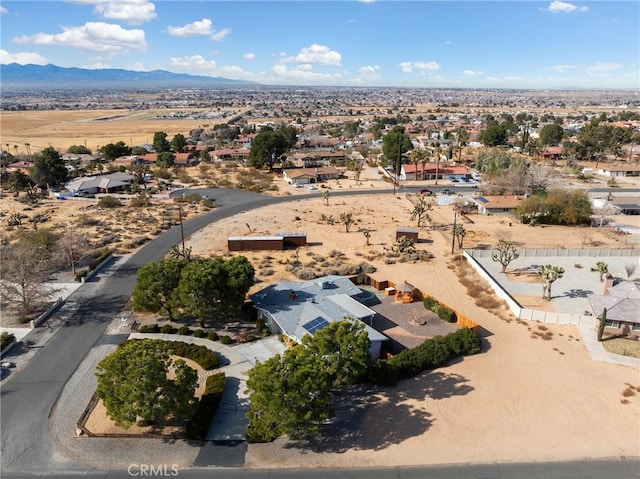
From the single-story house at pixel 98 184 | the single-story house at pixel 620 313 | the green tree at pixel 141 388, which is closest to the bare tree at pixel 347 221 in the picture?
the single-story house at pixel 620 313

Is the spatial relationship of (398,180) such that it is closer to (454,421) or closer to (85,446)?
(454,421)

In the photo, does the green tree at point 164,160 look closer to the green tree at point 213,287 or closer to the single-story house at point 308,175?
the single-story house at point 308,175

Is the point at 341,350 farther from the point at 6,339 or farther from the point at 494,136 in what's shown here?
the point at 494,136

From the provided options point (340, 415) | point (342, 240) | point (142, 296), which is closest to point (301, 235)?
point (342, 240)

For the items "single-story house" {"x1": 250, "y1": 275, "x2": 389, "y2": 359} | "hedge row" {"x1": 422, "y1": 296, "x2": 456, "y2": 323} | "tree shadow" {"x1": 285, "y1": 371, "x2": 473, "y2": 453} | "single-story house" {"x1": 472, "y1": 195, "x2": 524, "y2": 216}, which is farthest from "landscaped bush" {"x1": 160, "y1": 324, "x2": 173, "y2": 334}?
"single-story house" {"x1": 472, "y1": 195, "x2": 524, "y2": 216}

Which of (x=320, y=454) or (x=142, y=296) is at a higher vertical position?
(x=142, y=296)

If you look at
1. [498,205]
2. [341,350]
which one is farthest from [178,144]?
[341,350]
